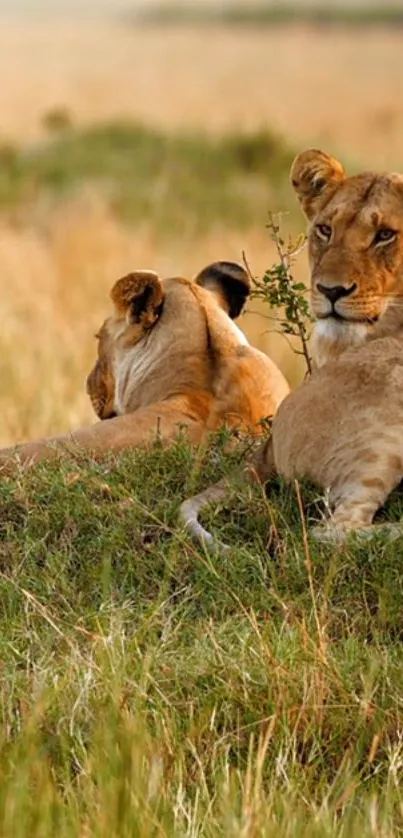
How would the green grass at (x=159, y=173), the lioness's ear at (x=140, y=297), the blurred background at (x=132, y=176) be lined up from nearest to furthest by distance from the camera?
1. the lioness's ear at (x=140, y=297)
2. the blurred background at (x=132, y=176)
3. the green grass at (x=159, y=173)

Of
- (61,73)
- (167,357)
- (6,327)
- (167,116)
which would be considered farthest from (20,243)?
(61,73)

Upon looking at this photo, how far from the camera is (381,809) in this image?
11.7 ft

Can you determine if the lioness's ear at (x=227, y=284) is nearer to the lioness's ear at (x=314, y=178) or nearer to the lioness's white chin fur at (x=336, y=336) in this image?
the lioness's ear at (x=314, y=178)

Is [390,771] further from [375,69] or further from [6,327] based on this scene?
[375,69]

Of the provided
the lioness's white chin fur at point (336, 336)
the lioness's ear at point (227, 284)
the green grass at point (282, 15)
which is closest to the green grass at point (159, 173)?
the lioness's ear at point (227, 284)

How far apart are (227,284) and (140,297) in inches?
12.7

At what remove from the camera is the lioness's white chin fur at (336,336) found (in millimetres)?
5145

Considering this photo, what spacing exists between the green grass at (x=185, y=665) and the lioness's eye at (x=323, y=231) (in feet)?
2.28

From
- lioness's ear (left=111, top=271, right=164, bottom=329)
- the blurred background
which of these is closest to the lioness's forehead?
the blurred background


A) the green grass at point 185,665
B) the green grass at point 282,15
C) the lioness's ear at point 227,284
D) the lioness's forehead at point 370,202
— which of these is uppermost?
the lioness's forehead at point 370,202

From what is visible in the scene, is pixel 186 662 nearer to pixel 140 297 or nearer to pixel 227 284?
pixel 140 297

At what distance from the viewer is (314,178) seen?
554cm

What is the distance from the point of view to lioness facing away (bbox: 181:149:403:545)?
4.61m

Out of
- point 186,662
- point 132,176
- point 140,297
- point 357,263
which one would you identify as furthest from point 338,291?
point 132,176
